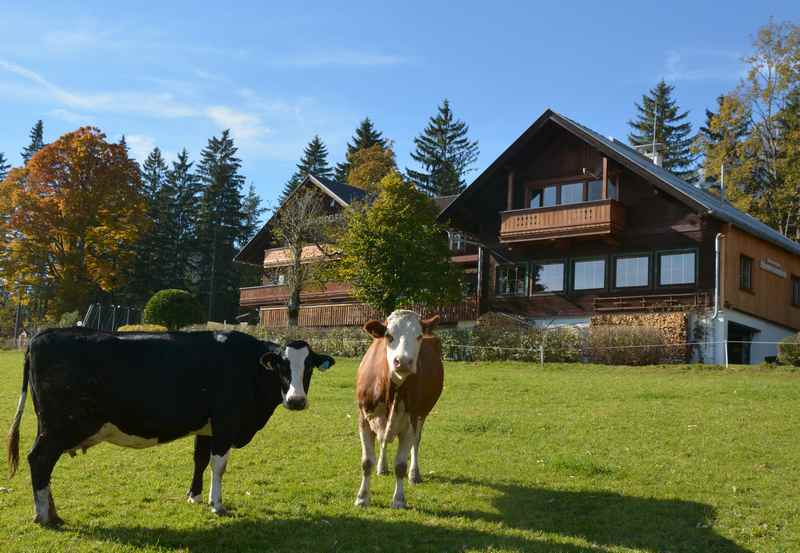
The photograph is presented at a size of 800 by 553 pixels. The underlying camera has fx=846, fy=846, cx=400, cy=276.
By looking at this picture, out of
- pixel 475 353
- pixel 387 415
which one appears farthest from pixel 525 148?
pixel 387 415

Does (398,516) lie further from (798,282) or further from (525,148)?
(798,282)

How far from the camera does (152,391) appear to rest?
29.4 ft

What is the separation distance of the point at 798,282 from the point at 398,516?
34.6m

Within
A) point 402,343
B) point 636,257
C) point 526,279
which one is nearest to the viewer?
point 402,343

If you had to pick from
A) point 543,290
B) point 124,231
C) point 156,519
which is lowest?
point 156,519

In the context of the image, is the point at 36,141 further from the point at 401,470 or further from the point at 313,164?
the point at 401,470

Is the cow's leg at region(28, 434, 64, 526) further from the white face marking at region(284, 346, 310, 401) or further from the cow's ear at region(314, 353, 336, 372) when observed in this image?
the cow's ear at region(314, 353, 336, 372)

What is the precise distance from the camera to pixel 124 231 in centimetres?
5153

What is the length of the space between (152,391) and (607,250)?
2796cm

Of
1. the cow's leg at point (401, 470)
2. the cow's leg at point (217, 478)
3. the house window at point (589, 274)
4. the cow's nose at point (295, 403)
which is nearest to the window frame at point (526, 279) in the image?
the house window at point (589, 274)

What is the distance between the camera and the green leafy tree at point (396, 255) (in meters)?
32.3

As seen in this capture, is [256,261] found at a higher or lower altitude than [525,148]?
lower

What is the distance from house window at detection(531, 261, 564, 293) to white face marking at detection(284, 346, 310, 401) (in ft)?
89.3

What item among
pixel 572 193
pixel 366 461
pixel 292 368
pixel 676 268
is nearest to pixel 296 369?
pixel 292 368
